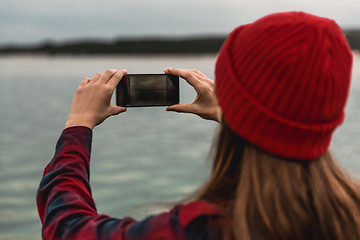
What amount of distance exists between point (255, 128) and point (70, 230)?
1.43 ft

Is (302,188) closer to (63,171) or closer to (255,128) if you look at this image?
(255,128)

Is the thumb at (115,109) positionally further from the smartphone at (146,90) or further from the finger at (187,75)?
the finger at (187,75)

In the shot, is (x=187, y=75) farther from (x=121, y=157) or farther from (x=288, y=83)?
(x=121, y=157)

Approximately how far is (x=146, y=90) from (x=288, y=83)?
0.56 metres

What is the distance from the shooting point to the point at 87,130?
128cm

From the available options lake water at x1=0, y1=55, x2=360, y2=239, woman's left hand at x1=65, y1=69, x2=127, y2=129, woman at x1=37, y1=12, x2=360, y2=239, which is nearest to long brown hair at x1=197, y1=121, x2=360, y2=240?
woman at x1=37, y1=12, x2=360, y2=239

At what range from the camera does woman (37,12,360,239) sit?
1005 millimetres

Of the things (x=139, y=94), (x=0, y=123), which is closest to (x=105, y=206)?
(x=139, y=94)

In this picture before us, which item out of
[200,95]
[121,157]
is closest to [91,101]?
[200,95]

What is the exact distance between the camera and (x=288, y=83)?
1.00m

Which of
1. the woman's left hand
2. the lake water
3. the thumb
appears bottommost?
the lake water

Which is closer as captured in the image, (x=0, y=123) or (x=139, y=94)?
(x=139, y=94)

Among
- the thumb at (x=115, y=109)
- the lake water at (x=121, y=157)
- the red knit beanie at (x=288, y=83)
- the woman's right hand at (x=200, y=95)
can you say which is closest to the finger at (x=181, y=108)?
the woman's right hand at (x=200, y=95)

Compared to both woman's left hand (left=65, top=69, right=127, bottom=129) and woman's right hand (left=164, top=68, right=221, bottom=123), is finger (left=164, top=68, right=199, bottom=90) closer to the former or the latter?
woman's right hand (left=164, top=68, right=221, bottom=123)
